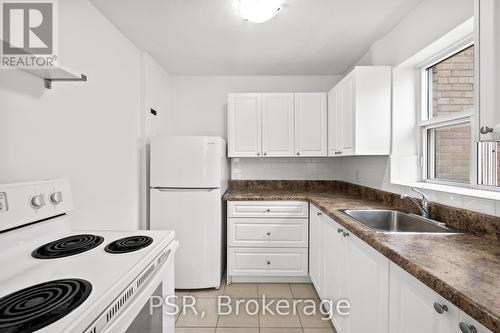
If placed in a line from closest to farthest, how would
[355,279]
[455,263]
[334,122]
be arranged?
[455,263] → [355,279] → [334,122]

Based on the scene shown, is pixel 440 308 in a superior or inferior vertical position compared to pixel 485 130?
inferior

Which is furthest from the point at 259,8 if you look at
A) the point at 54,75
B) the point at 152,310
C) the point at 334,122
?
the point at 152,310

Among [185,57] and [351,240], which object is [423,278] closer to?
[351,240]

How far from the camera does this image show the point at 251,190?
3135 millimetres

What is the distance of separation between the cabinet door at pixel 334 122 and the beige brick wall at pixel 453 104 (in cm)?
80

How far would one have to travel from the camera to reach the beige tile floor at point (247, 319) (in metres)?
1.89

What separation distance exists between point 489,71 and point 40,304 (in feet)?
5.31

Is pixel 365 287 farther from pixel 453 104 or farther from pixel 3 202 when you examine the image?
pixel 3 202

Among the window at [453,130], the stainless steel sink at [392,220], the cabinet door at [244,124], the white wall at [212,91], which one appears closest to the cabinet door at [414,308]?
the stainless steel sink at [392,220]

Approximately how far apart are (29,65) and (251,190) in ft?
7.82

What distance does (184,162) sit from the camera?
94.3 inches

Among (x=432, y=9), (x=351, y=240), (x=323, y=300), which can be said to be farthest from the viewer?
(x=323, y=300)

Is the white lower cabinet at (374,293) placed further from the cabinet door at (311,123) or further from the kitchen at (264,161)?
the cabinet door at (311,123)

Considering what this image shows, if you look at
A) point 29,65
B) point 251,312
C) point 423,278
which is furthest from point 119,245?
point 251,312
